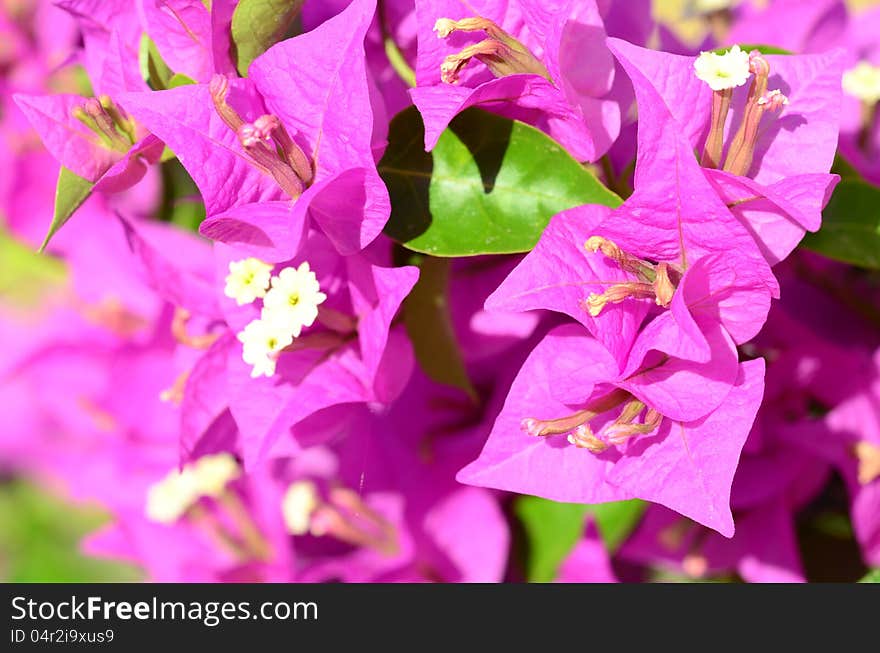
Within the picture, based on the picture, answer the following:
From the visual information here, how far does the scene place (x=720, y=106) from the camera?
15.6 inches

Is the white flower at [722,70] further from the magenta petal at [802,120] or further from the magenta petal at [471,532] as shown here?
the magenta petal at [471,532]

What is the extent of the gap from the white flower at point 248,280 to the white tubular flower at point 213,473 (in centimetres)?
26

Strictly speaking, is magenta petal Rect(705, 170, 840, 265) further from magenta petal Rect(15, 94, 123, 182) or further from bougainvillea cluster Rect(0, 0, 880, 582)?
magenta petal Rect(15, 94, 123, 182)

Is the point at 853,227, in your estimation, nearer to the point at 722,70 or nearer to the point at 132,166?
the point at 722,70

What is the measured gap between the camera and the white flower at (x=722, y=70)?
386 mm

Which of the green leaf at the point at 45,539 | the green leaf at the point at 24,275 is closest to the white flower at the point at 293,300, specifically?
the green leaf at the point at 24,275

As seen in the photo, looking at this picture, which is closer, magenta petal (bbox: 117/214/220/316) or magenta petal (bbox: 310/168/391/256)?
magenta petal (bbox: 310/168/391/256)

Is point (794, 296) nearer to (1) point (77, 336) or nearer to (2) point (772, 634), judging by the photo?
(2) point (772, 634)

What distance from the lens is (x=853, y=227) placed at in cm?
47

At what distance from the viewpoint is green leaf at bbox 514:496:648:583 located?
60 centimetres

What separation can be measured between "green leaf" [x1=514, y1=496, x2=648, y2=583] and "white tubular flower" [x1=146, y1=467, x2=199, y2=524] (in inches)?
8.8

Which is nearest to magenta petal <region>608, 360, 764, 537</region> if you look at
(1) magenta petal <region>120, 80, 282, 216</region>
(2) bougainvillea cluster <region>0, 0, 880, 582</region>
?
(2) bougainvillea cluster <region>0, 0, 880, 582</region>

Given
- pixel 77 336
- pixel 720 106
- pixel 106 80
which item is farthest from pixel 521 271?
pixel 77 336

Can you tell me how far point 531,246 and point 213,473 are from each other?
0.35m
